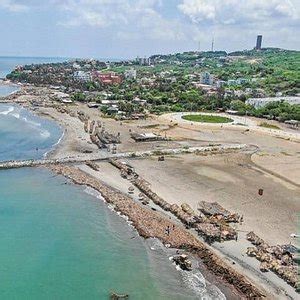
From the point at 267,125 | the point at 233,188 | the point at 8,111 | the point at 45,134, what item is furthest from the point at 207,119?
the point at 233,188

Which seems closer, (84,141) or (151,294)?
(151,294)

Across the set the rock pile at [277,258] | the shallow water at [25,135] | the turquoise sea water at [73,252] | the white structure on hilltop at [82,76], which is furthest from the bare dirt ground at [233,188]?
the white structure on hilltop at [82,76]

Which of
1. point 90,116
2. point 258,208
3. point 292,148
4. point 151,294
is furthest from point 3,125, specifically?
point 151,294

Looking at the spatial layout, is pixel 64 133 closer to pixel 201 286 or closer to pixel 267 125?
pixel 267 125

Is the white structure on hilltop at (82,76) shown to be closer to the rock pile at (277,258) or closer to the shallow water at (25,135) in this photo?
the shallow water at (25,135)

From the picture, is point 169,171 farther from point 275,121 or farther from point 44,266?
point 275,121

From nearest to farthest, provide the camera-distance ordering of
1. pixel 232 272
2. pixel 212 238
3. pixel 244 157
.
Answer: pixel 232 272
pixel 212 238
pixel 244 157
